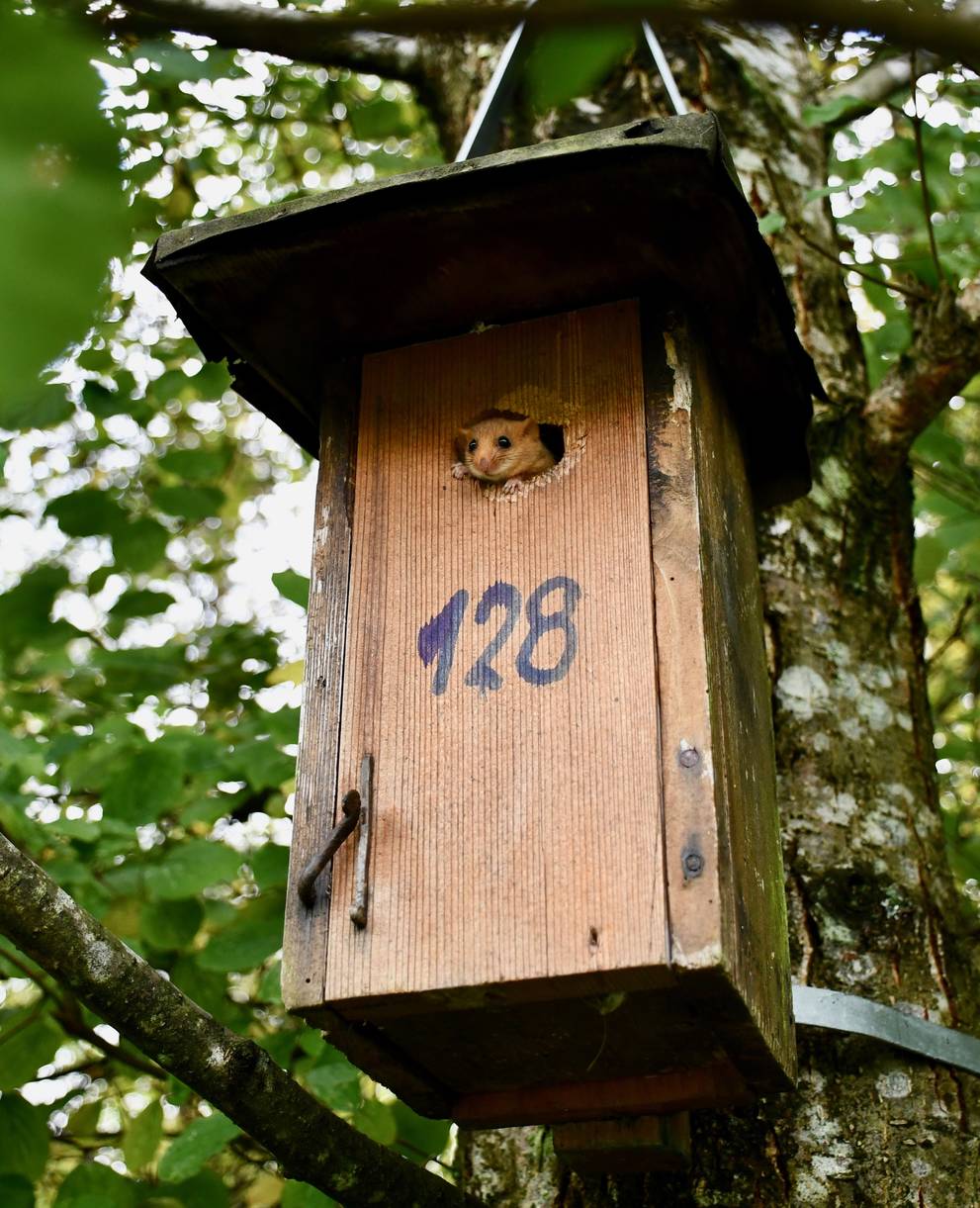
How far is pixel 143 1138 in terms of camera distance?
281cm

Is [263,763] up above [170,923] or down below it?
above

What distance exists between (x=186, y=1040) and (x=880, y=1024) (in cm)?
104

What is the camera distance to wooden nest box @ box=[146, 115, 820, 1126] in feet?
5.75

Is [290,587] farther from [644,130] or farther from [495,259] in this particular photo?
[644,130]

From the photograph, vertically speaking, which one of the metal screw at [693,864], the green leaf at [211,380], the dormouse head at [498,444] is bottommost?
the metal screw at [693,864]

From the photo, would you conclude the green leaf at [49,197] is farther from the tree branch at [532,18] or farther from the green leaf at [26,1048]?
the green leaf at [26,1048]

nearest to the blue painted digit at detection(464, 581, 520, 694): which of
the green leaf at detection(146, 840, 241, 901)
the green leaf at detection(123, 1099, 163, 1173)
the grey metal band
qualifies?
the grey metal band

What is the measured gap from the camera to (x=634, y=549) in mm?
1935

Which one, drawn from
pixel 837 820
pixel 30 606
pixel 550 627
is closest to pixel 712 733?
pixel 550 627

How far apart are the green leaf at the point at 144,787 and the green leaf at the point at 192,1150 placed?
652 millimetres

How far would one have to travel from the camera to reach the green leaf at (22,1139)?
253cm

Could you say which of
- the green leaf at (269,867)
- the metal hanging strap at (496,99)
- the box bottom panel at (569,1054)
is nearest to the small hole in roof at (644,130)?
the metal hanging strap at (496,99)

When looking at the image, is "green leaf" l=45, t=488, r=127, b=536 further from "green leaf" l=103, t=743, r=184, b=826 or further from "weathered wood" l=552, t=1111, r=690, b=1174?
"weathered wood" l=552, t=1111, r=690, b=1174

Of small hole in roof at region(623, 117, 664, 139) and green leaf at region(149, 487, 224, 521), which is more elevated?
green leaf at region(149, 487, 224, 521)
